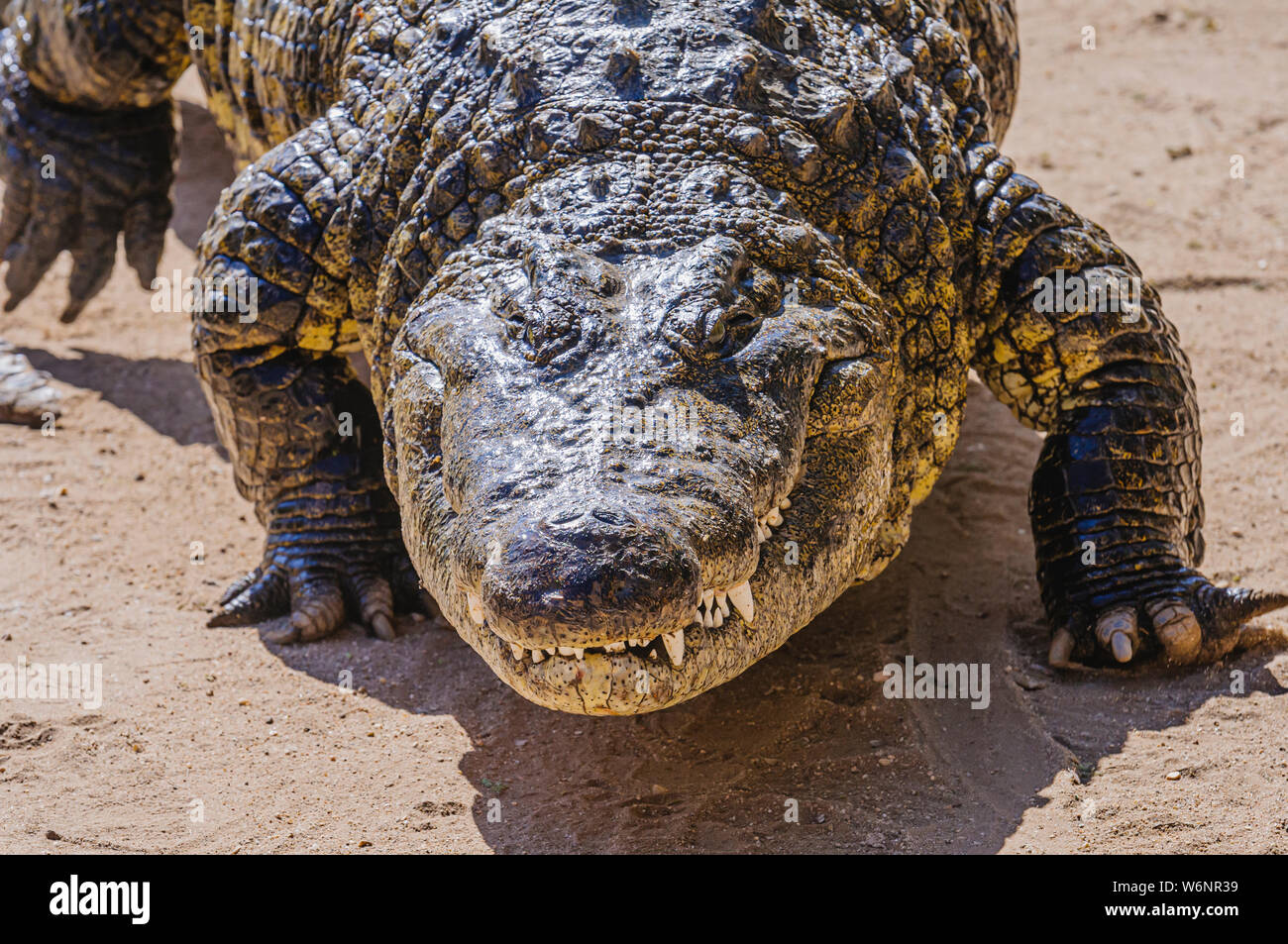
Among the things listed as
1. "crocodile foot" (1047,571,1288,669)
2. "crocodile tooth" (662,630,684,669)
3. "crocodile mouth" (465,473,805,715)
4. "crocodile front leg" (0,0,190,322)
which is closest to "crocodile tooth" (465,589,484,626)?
"crocodile mouth" (465,473,805,715)

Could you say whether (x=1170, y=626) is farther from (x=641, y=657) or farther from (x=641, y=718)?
(x=641, y=657)

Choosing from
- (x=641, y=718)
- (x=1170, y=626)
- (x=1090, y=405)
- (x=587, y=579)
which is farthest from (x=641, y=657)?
(x=1090, y=405)

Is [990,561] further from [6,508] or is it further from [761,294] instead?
[6,508]

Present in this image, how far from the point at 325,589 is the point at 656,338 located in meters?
2.12

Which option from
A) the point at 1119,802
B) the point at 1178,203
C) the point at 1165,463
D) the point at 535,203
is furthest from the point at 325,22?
the point at 1178,203

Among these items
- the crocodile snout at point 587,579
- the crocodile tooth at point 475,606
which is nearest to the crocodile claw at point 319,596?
the crocodile tooth at point 475,606

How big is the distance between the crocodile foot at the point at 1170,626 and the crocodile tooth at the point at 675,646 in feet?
5.71

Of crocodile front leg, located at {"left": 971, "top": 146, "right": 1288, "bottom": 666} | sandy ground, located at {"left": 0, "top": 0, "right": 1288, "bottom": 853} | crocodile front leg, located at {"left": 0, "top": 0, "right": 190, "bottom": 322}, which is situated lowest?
sandy ground, located at {"left": 0, "top": 0, "right": 1288, "bottom": 853}

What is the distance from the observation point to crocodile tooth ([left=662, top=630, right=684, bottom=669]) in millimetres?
3150

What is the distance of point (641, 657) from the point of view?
3137mm

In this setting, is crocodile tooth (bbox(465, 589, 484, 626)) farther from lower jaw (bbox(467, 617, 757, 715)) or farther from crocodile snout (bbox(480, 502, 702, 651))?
crocodile snout (bbox(480, 502, 702, 651))

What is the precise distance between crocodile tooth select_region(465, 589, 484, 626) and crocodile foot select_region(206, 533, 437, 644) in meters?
1.62

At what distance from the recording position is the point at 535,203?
12.7 feet

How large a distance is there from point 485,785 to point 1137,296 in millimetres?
2700
